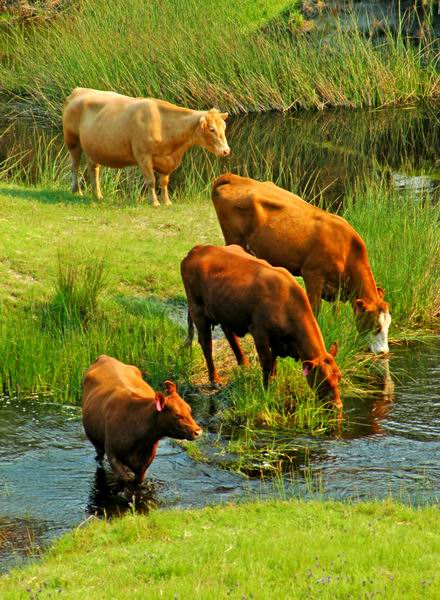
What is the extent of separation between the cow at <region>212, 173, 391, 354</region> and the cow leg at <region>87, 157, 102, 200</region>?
14.4 ft

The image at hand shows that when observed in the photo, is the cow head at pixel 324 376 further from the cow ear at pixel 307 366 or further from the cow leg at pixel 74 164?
the cow leg at pixel 74 164

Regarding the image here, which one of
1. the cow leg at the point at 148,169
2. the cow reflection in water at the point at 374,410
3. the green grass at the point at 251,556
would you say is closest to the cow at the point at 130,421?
the green grass at the point at 251,556

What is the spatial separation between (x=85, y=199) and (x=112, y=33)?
39.5 ft

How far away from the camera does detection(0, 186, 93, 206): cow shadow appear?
56.5 ft

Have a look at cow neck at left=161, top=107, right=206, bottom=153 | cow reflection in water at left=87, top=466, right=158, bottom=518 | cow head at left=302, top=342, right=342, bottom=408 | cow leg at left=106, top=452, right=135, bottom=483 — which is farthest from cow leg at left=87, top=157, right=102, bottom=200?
cow leg at left=106, top=452, right=135, bottom=483

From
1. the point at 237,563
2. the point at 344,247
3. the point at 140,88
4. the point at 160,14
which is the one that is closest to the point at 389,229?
the point at 344,247

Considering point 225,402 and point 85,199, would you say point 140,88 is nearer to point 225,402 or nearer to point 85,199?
point 85,199

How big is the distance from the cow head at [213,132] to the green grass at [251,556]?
30.6 ft

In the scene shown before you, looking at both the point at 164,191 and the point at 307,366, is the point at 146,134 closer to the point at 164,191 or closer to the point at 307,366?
the point at 164,191

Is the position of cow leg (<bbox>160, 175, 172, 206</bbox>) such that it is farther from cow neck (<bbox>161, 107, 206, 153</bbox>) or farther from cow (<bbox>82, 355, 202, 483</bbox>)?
cow (<bbox>82, 355, 202, 483</bbox>)

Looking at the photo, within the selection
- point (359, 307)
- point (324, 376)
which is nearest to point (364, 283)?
point (359, 307)

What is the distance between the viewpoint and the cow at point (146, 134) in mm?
17141

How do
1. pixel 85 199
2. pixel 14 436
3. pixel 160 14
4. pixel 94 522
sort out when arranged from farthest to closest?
pixel 160 14 < pixel 85 199 < pixel 14 436 < pixel 94 522

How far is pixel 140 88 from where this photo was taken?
27953 millimetres
